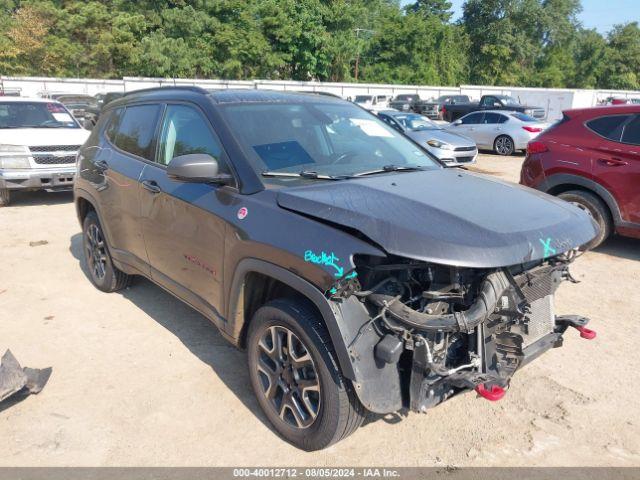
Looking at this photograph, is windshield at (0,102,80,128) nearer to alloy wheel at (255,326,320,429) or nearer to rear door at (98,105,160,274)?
rear door at (98,105,160,274)

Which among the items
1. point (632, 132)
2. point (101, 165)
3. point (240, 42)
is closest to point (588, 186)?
point (632, 132)

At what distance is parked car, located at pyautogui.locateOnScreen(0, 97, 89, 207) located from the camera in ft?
29.7

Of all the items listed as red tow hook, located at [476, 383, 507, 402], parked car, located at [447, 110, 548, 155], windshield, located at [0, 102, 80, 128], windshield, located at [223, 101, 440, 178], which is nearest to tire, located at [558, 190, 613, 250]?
windshield, located at [223, 101, 440, 178]

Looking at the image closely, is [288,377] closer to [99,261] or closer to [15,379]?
[15,379]

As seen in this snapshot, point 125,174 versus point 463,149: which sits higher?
point 125,174

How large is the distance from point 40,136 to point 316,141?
763 centimetres

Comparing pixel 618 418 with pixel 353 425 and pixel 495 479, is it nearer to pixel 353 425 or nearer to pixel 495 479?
pixel 495 479

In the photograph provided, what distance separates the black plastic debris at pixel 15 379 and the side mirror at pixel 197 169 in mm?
1630

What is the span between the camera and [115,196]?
460cm

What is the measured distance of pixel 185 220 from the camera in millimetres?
3598

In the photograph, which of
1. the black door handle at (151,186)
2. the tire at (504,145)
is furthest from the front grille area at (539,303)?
the tire at (504,145)

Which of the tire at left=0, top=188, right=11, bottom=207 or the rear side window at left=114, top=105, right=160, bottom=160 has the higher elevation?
the rear side window at left=114, top=105, right=160, bottom=160

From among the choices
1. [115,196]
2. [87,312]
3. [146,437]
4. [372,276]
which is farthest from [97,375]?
[372,276]

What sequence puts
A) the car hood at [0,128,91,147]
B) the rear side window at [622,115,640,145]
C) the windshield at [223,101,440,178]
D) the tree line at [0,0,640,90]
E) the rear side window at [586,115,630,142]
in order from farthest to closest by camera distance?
1. the tree line at [0,0,640,90]
2. the car hood at [0,128,91,147]
3. the rear side window at [586,115,630,142]
4. the rear side window at [622,115,640,145]
5. the windshield at [223,101,440,178]
